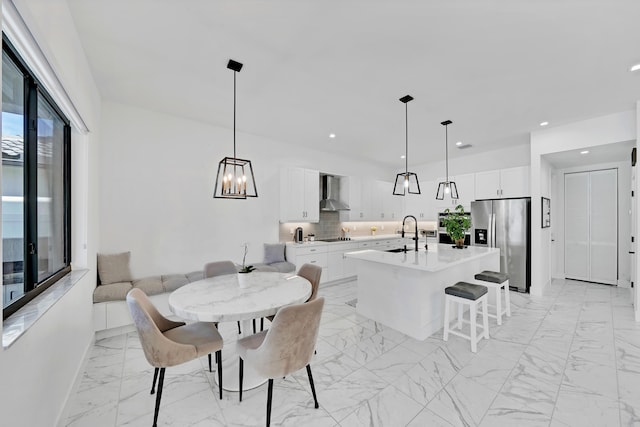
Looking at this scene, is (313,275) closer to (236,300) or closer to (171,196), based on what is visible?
(236,300)

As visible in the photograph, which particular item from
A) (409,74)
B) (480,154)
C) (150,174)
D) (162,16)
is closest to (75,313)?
(150,174)

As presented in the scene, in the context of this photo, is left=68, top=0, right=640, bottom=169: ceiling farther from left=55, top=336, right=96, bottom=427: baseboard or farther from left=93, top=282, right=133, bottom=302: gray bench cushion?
left=55, top=336, right=96, bottom=427: baseboard

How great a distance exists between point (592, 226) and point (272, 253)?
6380 mm

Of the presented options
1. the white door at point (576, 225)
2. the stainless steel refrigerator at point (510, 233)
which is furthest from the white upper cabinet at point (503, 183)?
the white door at point (576, 225)

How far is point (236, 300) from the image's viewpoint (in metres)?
1.94

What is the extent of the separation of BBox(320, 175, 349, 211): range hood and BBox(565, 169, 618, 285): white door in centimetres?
474

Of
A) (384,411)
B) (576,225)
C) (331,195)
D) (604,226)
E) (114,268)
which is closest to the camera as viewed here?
(384,411)

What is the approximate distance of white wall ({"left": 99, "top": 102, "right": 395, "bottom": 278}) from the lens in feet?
11.7

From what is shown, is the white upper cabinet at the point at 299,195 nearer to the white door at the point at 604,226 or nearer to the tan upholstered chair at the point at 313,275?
the tan upholstered chair at the point at 313,275

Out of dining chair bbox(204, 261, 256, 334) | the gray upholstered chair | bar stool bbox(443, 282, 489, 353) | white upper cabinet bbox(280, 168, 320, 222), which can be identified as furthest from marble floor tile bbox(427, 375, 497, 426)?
white upper cabinet bbox(280, 168, 320, 222)

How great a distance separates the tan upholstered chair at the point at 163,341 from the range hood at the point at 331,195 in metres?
4.01

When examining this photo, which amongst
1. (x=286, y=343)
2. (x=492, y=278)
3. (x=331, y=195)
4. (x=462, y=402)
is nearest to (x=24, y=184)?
(x=286, y=343)

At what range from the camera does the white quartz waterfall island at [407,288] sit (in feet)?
9.86

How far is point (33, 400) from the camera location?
4.66 ft
